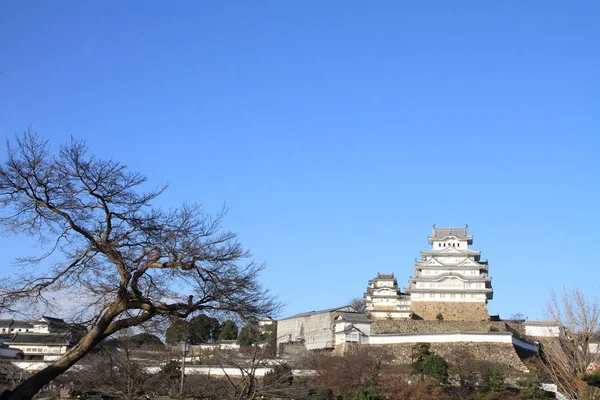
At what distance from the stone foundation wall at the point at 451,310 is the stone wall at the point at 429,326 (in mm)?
4508

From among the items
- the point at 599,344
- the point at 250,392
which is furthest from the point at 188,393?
the point at 599,344

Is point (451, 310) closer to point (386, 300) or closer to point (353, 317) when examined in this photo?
point (386, 300)

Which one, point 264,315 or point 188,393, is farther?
point 188,393

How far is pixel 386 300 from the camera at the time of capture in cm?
5034

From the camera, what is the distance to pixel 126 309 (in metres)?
10.6

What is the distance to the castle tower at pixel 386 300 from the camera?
49000 mm

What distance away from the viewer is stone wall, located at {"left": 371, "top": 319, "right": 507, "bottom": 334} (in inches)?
1571

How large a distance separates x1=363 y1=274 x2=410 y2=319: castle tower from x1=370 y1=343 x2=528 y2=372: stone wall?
11.1 metres

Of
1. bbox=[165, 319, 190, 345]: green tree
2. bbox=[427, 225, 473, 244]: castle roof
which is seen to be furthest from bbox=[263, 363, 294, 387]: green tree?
bbox=[427, 225, 473, 244]: castle roof

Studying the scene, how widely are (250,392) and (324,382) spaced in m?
20.0

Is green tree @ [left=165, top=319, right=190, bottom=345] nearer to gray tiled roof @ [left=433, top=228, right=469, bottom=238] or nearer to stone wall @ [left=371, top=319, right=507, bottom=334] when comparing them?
stone wall @ [left=371, top=319, right=507, bottom=334]

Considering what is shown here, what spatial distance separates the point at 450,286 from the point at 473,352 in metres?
11.1

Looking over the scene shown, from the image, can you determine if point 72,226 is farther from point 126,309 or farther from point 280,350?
point 280,350

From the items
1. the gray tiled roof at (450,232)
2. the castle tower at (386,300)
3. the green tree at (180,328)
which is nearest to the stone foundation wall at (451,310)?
the castle tower at (386,300)
